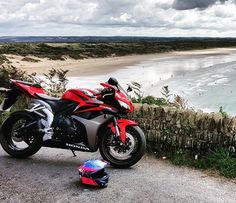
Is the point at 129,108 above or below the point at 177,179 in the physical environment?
above

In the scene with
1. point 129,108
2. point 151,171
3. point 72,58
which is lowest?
point 72,58

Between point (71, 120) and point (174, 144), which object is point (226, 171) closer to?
point (174, 144)

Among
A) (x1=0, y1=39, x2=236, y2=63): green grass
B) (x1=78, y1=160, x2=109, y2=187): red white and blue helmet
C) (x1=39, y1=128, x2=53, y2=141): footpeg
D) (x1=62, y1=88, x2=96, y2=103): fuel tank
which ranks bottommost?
(x1=0, y1=39, x2=236, y2=63): green grass

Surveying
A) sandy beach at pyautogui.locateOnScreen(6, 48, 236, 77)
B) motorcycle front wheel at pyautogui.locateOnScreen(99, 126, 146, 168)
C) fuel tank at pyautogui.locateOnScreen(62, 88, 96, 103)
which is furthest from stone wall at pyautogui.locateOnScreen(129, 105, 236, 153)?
sandy beach at pyautogui.locateOnScreen(6, 48, 236, 77)

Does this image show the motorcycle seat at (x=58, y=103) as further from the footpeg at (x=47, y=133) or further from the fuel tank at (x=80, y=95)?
the footpeg at (x=47, y=133)

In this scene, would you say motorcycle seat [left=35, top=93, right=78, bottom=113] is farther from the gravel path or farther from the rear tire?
the gravel path

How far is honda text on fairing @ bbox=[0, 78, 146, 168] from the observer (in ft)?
19.6

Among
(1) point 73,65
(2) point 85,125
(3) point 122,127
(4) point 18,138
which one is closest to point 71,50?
(1) point 73,65

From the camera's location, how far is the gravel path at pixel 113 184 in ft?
16.4

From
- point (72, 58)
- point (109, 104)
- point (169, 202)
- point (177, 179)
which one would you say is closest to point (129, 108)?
point (109, 104)

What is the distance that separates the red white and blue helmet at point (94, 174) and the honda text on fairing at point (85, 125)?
63 cm

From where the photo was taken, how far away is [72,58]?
51875mm

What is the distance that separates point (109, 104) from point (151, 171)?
1.12 metres

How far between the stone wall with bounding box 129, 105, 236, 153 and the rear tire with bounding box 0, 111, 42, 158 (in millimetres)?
1679
